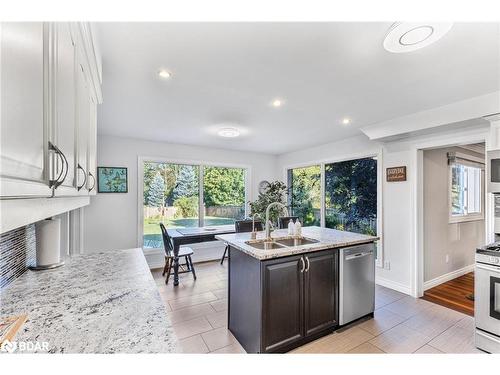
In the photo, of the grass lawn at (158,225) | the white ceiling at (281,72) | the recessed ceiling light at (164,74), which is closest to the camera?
the white ceiling at (281,72)

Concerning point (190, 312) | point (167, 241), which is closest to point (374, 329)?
point (190, 312)

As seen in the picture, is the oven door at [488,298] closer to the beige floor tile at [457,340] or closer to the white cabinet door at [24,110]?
the beige floor tile at [457,340]

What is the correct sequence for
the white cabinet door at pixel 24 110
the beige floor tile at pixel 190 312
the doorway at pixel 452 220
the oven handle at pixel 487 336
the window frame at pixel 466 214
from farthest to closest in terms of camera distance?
the window frame at pixel 466 214
the doorway at pixel 452 220
the beige floor tile at pixel 190 312
the oven handle at pixel 487 336
the white cabinet door at pixel 24 110

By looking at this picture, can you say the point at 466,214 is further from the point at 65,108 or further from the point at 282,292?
the point at 65,108

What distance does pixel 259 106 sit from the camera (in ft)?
8.86

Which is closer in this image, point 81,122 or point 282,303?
point 81,122

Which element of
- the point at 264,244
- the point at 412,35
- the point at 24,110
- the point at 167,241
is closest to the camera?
the point at 24,110

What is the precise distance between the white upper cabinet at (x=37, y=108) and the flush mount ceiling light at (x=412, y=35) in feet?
5.45

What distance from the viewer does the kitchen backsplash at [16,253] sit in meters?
1.16

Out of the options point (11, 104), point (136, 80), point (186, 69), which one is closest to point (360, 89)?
point (186, 69)

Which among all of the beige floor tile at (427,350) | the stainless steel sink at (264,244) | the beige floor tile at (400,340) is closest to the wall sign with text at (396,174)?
the beige floor tile at (400,340)

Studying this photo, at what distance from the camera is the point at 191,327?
2498 mm

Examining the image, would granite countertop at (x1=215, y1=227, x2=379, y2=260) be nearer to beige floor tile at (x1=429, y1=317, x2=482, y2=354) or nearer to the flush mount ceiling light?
beige floor tile at (x1=429, y1=317, x2=482, y2=354)

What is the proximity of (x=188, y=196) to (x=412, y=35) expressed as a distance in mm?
4291
